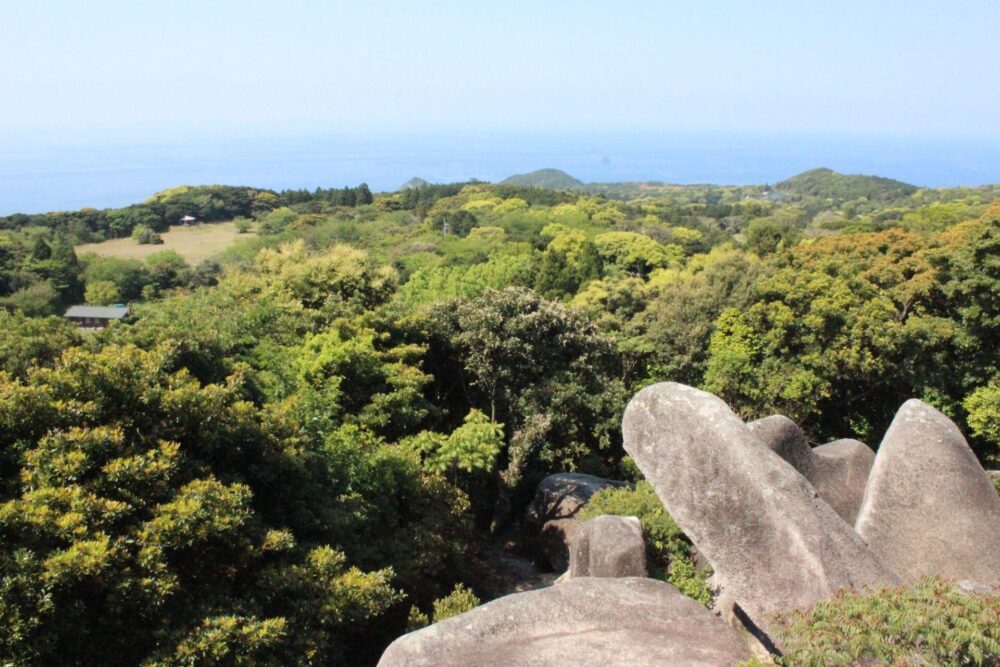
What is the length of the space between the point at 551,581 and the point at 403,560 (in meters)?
4.17

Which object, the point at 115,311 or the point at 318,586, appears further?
the point at 115,311

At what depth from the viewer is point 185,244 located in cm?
6175

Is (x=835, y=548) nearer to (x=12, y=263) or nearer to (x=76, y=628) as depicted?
(x=76, y=628)

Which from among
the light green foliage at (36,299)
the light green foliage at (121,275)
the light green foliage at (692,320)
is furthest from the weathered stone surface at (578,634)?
the light green foliage at (121,275)

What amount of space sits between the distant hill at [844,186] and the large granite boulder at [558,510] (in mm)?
131683

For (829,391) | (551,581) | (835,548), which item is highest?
(835,548)

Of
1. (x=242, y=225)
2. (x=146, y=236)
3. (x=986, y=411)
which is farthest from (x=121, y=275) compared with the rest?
(x=986, y=411)

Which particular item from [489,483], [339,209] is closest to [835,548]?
[489,483]

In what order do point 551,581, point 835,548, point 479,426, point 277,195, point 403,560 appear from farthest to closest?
point 277,195
point 551,581
point 479,426
point 403,560
point 835,548

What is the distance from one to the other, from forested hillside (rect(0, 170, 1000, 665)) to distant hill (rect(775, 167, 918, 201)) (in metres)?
125

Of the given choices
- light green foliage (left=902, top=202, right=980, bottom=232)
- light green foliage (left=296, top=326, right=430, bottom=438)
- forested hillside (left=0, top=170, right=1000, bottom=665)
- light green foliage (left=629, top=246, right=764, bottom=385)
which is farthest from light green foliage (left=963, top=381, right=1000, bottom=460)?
light green foliage (left=902, top=202, right=980, bottom=232)

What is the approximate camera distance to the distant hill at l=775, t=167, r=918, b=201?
134m

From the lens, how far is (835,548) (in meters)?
6.55

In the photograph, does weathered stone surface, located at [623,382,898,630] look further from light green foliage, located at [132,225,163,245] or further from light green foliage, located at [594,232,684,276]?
light green foliage, located at [132,225,163,245]
